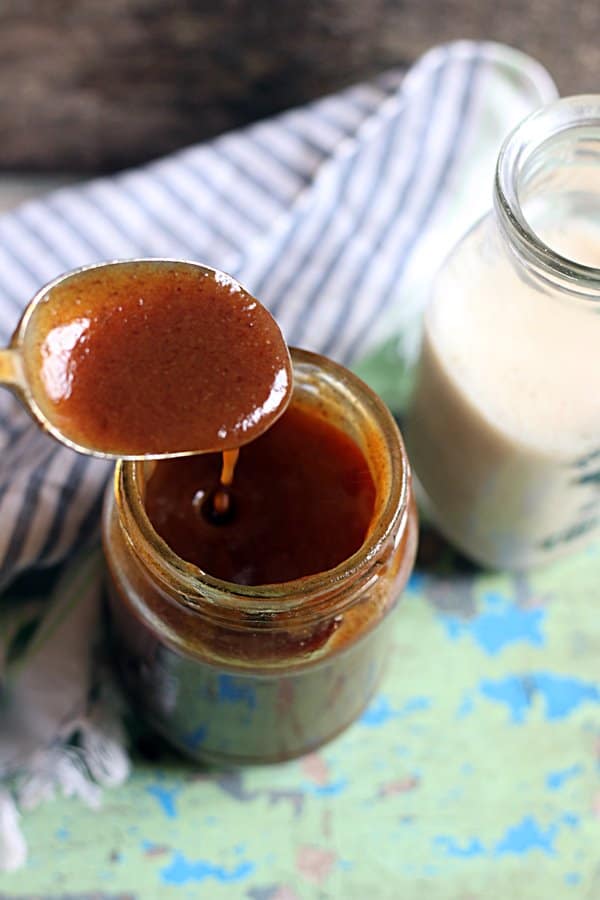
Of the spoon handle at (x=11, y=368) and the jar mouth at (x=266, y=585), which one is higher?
the spoon handle at (x=11, y=368)

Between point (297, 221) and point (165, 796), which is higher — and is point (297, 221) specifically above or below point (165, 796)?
above

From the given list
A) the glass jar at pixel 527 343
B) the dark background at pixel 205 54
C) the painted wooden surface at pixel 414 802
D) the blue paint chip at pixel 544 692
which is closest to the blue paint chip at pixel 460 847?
the painted wooden surface at pixel 414 802

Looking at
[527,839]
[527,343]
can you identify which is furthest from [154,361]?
[527,839]

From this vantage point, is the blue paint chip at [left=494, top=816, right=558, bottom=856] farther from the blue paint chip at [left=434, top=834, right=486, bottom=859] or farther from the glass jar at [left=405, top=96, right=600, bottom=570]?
the glass jar at [left=405, top=96, right=600, bottom=570]

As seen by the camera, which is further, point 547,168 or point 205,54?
point 205,54

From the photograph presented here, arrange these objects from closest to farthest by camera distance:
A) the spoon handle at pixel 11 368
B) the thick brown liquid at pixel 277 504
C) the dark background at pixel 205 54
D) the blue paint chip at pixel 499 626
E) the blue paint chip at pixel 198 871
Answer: the spoon handle at pixel 11 368 → the thick brown liquid at pixel 277 504 → the blue paint chip at pixel 198 871 → the blue paint chip at pixel 499 626 → the dark background at pixel 205 54

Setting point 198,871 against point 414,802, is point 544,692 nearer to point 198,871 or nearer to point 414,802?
point 414,802

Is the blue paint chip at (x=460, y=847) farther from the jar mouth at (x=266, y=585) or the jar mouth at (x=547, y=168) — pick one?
the jar mouth at (x=547, y=168)

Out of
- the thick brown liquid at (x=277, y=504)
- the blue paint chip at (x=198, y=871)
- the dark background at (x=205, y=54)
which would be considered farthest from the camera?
the dark background at (x=205, y=54)
